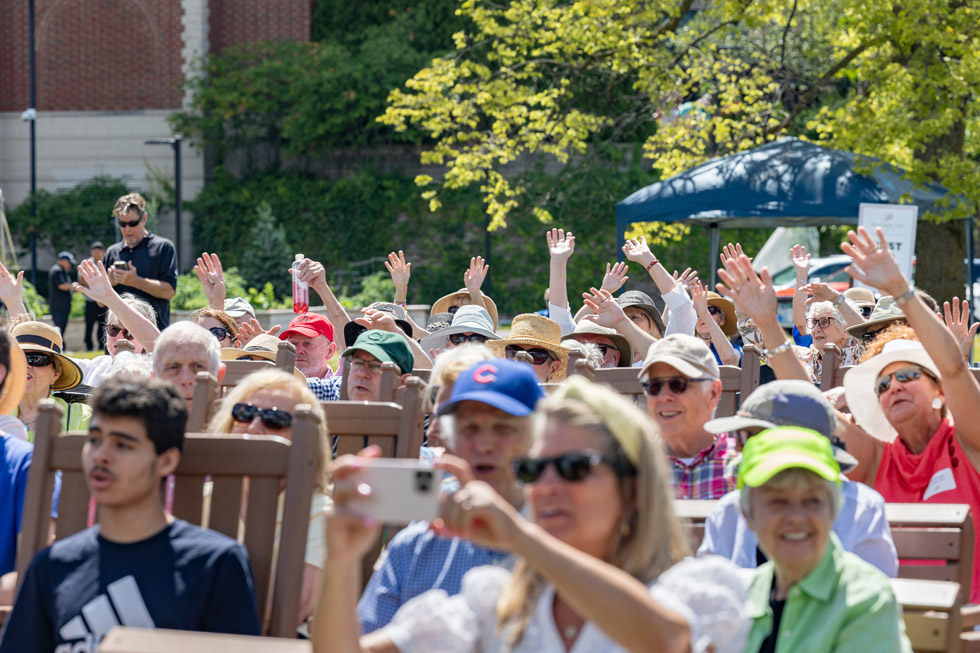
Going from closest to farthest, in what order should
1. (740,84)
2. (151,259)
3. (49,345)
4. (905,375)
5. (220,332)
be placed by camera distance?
(905,375) → (49,345) → (220,332) → (151,259) → (740,84)

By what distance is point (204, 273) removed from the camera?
8.12 m

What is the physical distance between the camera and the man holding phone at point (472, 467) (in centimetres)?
279

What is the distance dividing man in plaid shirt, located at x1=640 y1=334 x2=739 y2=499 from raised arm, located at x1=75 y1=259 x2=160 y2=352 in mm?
2992

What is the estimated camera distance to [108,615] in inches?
114

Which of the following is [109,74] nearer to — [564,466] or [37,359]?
[37,359]

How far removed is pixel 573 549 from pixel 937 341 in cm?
210

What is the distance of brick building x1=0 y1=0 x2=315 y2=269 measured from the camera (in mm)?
31141

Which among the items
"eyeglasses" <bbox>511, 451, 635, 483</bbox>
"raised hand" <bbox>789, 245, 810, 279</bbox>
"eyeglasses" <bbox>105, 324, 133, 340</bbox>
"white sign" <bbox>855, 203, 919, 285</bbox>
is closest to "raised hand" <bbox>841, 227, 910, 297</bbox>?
"eyeglasses" <bbox>511, 451, 635, 483</bbox>

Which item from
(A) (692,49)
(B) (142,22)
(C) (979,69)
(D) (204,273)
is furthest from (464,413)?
(B) (142,22)

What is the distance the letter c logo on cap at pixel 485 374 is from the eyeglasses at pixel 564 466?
2.05ft

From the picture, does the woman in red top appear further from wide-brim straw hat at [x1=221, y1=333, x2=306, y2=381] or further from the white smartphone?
wide-brim straw hat at [x1=221, y1=333, x2=306, y2=381]

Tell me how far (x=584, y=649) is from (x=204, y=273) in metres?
6.31

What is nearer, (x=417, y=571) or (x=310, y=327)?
(x=417, y=571)

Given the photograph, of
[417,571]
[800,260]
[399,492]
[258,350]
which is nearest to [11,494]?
[417,571]
